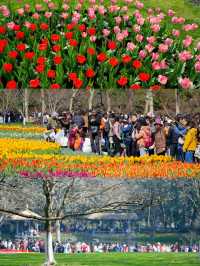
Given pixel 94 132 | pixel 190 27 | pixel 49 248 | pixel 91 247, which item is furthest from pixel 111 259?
pixel 190 27

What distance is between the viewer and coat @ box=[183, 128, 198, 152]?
2209cm

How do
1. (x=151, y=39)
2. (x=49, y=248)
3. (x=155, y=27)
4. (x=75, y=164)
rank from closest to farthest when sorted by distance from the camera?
(x=49, y=248) → (x=75, y=164) → (x=151, y=39) → (x=155, y=27)

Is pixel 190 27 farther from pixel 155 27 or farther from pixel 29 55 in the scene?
pixel 29 55

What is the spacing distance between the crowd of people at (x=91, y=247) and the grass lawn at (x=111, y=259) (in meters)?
0.32

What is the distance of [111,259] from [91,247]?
1.43m

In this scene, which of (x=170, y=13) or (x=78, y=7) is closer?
(x=78, y=7)

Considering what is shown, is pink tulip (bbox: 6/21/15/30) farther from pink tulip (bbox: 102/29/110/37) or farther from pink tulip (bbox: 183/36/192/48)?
pink tulip (bbox: 183/36/192/48)

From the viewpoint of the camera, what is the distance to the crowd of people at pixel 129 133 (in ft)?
75.3

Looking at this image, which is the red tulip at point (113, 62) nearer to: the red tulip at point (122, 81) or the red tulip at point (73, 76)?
the red tulip at point (122, 81)

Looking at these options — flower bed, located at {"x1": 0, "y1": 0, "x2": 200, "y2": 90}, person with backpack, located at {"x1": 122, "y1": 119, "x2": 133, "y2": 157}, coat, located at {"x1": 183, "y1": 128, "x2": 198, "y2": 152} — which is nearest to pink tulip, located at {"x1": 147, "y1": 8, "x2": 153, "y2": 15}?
flower bed, located at {"x1": 0, "y1": 0, "x2": 200, "y2": 90}

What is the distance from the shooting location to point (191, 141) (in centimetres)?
2222

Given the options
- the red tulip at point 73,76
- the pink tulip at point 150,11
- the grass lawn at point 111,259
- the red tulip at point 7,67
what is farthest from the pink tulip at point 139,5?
the grass lawn at point 111,259

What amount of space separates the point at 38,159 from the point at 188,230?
5.58m

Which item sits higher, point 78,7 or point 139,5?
point 78,7
